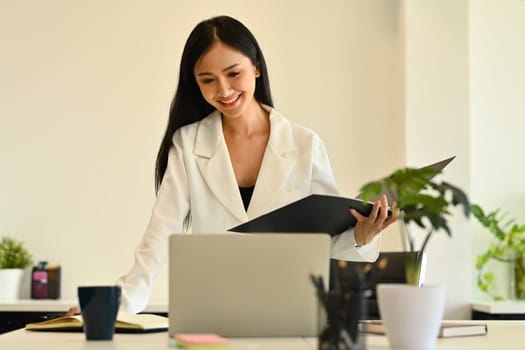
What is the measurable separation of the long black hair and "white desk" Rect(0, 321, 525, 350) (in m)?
0.97

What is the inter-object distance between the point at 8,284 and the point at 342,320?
3.51 meters

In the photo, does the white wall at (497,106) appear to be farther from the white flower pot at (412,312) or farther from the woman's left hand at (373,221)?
the white flower pot at (412,312)

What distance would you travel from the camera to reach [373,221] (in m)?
2.42

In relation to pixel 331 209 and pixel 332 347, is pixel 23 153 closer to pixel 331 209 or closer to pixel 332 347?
pixel 331 209

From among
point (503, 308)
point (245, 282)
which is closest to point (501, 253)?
point (503, 308)

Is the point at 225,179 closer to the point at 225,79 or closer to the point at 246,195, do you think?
the point at 246,195

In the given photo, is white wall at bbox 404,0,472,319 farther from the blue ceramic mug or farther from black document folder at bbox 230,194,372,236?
the blue ceramic mug

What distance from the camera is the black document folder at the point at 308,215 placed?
212 centimetres

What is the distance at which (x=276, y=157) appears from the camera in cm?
280

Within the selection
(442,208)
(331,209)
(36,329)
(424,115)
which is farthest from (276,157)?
(424,115)

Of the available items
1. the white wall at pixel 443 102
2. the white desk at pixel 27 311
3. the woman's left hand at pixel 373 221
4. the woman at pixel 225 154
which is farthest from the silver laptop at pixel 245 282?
the white wall at pixel 443 102

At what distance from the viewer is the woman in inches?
108

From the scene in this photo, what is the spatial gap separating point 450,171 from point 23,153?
7.61 ft

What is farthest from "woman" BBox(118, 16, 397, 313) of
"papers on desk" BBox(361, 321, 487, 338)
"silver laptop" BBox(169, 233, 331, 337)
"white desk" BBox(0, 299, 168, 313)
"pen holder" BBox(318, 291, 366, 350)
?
"white desk" BBox(0, 299, 168, 313)
